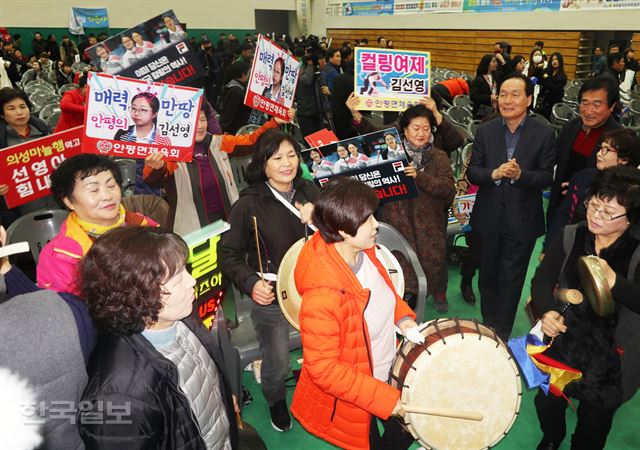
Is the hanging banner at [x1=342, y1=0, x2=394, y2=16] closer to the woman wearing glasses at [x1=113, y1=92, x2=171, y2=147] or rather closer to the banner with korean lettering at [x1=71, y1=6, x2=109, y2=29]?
the banner with korean lettering at [x1=71, y1=6, x2=109, y2=29]

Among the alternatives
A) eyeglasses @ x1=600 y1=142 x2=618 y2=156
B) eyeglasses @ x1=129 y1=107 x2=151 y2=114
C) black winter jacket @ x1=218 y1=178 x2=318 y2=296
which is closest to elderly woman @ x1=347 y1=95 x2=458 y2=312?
eyeglasses @ x1=600 y1=142 x2=618 y2=156

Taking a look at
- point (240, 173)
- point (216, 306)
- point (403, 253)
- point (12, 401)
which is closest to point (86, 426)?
point (12, 401)

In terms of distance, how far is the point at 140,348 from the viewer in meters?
1.26

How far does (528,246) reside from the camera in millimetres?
3029

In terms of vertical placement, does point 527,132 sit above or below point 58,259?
above

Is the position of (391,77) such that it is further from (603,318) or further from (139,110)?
(603,318)

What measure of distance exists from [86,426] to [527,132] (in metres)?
2.75

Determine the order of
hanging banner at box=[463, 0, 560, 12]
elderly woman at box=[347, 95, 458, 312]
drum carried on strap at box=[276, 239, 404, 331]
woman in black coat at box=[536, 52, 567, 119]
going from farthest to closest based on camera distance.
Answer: hanging banner at box=[463, 0, 560, 12] < woman in black coat at box=[536, 52, 567, 119] < elderly woman at box=[347, 95, 458, 312] < drum carried on strap at box=[276, 239, 404, 331]

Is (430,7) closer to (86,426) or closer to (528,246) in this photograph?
(528,246)

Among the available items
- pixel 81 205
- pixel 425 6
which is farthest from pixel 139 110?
pixel 425 6

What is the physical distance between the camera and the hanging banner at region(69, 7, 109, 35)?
1755 cm

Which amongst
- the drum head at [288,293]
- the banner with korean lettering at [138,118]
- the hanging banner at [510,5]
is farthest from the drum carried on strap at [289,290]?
the hanging banner at [510,5]

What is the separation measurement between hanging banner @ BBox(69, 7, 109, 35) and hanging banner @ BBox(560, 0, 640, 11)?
16227 millimetres

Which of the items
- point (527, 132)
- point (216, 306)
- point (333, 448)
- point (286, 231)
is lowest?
point (333, 448)
